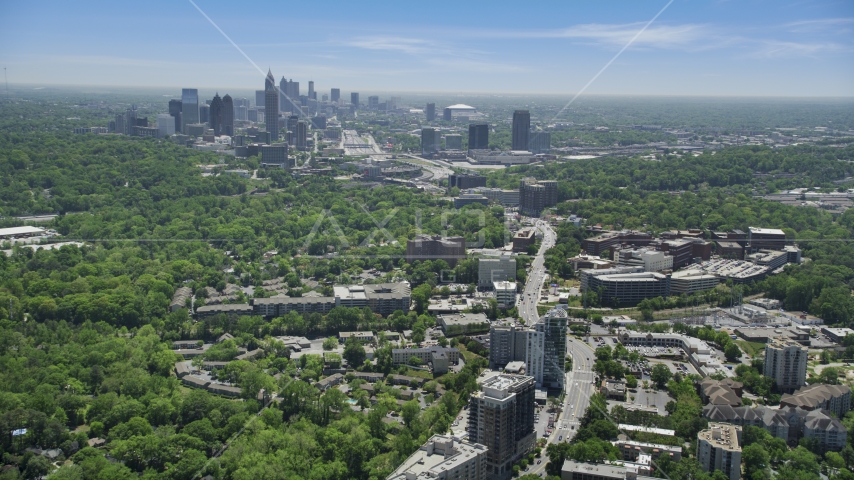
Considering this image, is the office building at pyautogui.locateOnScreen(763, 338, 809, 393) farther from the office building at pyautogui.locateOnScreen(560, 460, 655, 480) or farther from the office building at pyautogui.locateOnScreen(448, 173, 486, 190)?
the office building at pyautogui.locateOnScreen(448, 173, 486, 190)

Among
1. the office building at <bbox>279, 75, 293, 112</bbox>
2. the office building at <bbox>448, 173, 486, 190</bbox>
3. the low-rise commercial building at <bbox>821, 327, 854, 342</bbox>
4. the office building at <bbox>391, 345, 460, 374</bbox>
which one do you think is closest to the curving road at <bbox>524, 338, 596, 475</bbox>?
the office building at <bbox>391, 345, 460, 374</bbox>

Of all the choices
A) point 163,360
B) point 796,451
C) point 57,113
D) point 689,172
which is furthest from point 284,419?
point 57,113

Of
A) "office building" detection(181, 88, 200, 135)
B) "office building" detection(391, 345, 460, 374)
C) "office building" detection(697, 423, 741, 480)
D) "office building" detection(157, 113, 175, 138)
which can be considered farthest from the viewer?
"office building" detection(181, 88, 200, 135)

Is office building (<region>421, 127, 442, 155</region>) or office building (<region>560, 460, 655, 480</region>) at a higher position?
office building (<region>421, 127, 442, 155</region>)

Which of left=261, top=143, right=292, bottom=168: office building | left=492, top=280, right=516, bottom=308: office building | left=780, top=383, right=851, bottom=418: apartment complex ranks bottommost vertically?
left=780, top=383, right=851, bottom=418: apartment complex

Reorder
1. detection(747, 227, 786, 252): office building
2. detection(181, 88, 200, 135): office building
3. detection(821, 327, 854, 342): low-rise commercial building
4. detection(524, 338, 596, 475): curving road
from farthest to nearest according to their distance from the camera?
1. detection(181, 88, 200, 135): office building
2. detection(747, 227, 786, 252): office building
3. detection(821, 327, 854, 342): low-rise commercial building
4. detection(524, 338, 596, 475): curving road

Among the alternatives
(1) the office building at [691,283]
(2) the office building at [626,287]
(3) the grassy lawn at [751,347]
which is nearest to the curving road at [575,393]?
(3) the grassy lawn at [751,347]

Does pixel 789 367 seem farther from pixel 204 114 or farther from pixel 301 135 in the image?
pixel 204 114
